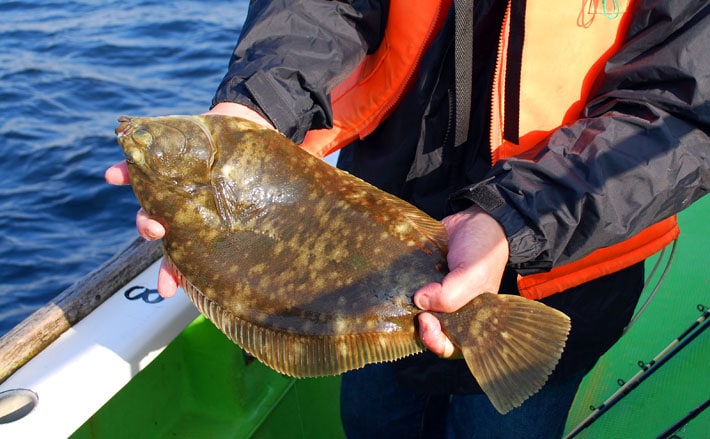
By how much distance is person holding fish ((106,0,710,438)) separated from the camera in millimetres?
1970

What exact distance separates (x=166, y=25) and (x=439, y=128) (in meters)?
9.87

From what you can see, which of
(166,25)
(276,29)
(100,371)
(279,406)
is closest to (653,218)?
(276,29)

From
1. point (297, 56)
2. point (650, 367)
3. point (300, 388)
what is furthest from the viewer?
point (300, 388)

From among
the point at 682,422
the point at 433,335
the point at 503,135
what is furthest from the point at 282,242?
the point at 682,422

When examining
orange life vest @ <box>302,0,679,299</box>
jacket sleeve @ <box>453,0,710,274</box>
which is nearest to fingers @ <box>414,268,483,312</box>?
jacket sleeve @ <box>453,0,710,274</box>

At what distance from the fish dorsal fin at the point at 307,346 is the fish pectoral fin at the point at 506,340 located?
0.16 meters

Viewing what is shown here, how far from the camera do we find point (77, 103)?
8.42m

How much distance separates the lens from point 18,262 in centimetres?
595

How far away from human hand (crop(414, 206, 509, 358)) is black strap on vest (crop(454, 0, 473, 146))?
1.36 feet

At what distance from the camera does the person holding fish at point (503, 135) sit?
1970mm

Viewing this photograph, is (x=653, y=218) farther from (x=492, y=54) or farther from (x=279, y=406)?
(x=279, y=406)

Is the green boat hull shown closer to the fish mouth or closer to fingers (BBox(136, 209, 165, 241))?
fingers (BBox(136, 209, 165, 241))

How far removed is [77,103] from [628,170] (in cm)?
771

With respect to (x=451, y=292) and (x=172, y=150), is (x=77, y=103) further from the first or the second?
(x=451, y=292)
